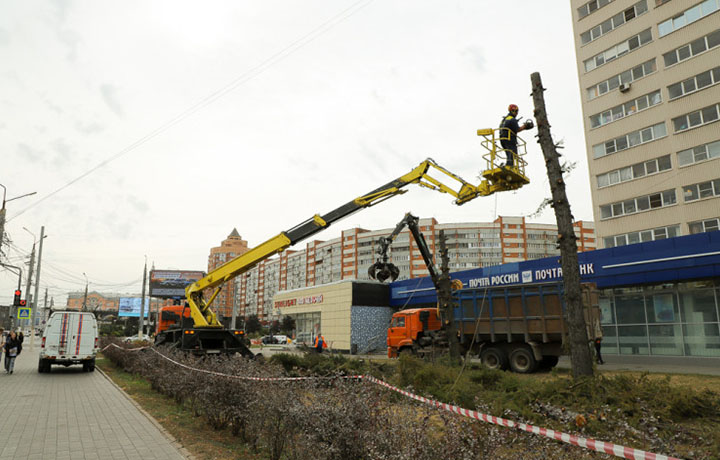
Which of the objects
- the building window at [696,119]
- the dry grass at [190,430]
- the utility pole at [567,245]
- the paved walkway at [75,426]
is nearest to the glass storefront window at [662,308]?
the building window at [696,119]

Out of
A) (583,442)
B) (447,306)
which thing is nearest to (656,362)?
(447,306)

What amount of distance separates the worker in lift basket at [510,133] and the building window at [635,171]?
2151 centimetres

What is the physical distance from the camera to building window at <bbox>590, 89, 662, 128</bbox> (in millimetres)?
29055

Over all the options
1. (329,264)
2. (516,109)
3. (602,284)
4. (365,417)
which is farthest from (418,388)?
(329,264)

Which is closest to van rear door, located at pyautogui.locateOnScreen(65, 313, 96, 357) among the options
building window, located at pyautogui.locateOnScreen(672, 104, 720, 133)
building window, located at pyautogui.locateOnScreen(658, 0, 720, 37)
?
building window, located at pyautogui.locateOnScreen(672, 104, 720, 133)

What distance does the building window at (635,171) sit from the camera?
28.1 metres

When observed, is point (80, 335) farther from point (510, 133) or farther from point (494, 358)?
point (510, 133)

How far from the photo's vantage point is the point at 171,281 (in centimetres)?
6244

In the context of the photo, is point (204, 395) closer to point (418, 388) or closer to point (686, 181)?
point (418, 388)

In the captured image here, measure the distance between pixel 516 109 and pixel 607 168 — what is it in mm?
23016

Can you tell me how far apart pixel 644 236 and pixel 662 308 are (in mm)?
8719

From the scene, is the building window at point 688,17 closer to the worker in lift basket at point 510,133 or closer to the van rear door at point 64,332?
the worker in lift basket at point 510,133

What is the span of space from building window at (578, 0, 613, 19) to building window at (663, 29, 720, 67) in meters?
6.90

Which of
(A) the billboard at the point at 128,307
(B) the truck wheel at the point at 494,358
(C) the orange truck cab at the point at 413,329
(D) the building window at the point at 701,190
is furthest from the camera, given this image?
(A) the billboard at the point at 128,307
